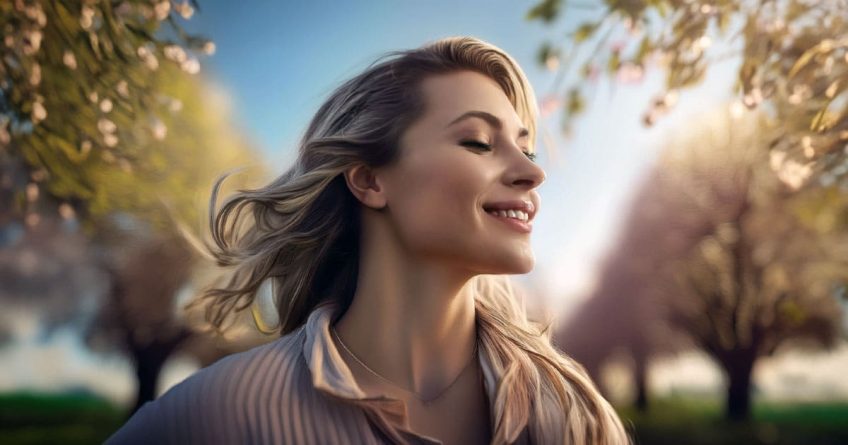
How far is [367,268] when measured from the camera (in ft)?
7.45

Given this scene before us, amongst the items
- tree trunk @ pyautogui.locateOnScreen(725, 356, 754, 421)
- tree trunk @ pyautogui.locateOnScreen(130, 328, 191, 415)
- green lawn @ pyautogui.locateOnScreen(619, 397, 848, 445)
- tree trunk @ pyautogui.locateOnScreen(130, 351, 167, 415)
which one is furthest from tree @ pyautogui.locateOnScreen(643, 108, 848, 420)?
tree trunk @ pyautogui.locateOnScreen(130, 351, 167, 415)

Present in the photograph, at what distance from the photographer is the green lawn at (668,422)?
846 cm

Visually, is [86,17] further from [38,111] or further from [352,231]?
[352,231]

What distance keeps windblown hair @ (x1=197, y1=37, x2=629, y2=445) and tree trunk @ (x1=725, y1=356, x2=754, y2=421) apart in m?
7.62

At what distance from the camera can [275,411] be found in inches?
75.1

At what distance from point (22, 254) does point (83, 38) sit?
6492 mm

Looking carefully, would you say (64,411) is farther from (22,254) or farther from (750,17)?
(750,17)

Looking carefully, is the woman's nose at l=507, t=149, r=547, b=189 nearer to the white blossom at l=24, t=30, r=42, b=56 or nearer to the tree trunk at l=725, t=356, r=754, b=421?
the white blossom at l=24, t=30, r=42, b=56

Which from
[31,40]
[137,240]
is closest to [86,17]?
[31,40]

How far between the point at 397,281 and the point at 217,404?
642 mm

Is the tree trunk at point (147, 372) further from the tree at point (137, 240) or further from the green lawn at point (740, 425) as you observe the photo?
the green lawn at point (740, 425)

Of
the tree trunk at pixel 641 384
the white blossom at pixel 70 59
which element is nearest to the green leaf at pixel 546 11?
the white blossom at pixel 70 59

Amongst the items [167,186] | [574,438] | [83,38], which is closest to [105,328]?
[167,186]

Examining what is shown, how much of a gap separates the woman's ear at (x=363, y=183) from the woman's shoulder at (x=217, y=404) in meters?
0.57
